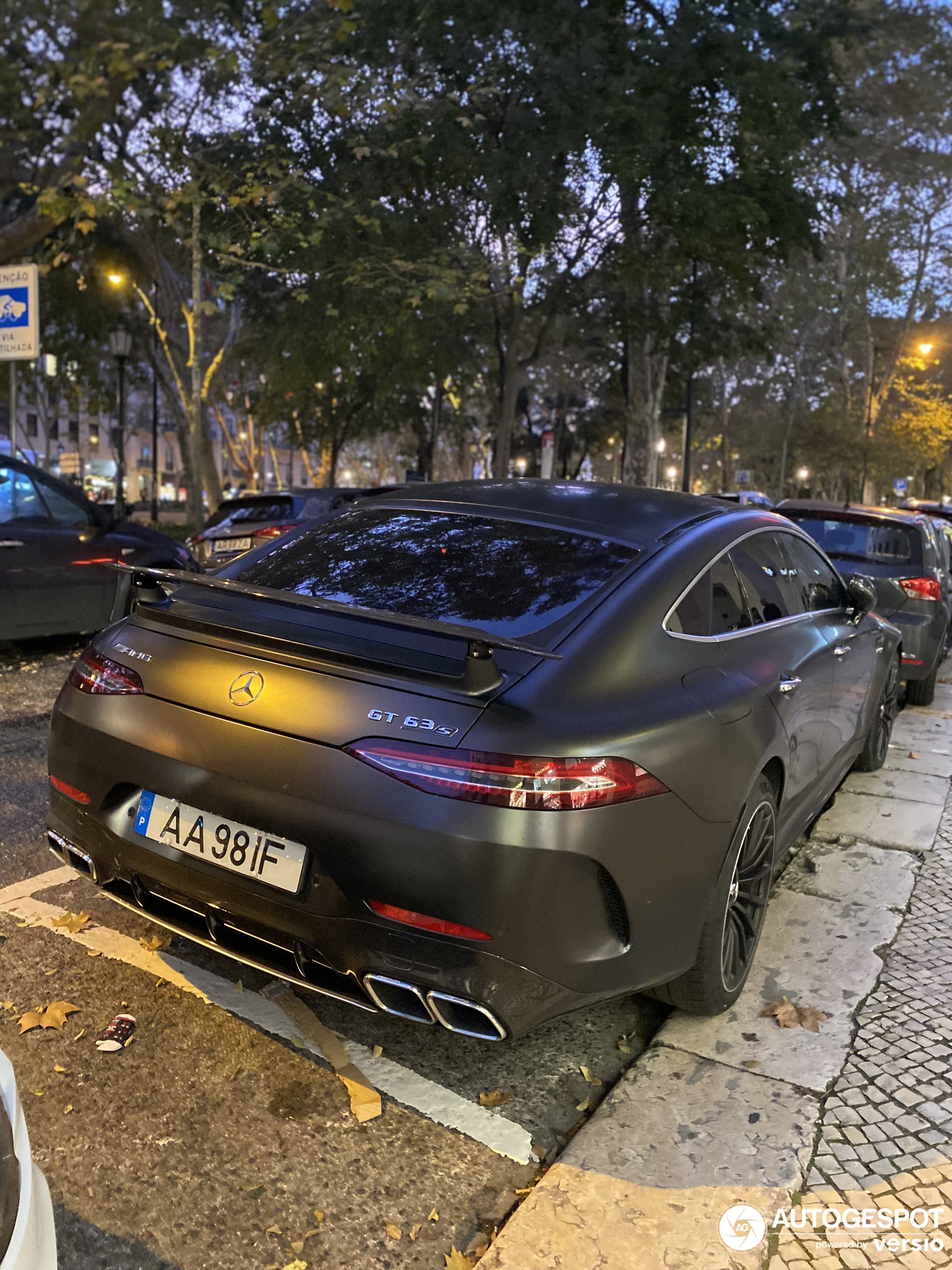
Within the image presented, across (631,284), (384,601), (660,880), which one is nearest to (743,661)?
(660,880)

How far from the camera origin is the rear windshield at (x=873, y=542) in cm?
817

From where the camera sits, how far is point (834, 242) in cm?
3969

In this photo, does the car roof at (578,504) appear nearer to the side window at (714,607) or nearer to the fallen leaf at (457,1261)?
the side window at (714,607)

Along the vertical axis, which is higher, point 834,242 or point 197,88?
point 834,242

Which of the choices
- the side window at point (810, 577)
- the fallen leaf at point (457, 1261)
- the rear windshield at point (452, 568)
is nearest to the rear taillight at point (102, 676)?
the rear windshield at point (452, 568)

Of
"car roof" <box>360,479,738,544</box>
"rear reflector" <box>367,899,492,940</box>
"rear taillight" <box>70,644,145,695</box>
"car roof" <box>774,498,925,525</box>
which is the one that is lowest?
"rear reflector" <box>367,899,492,940</box>

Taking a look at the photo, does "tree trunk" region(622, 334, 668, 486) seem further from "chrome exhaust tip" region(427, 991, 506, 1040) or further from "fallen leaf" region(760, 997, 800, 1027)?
"chrome exhaust tip" region(427, 991, 506, 1040)

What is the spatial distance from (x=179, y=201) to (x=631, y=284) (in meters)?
7.15

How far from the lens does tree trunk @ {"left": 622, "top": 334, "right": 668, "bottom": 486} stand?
22.5 m

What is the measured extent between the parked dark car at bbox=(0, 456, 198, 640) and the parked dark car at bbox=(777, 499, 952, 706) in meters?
5.54

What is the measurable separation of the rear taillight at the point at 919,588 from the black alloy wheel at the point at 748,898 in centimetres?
523

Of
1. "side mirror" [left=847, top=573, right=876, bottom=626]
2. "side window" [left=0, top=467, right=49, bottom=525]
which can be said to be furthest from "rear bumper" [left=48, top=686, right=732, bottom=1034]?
"side window" [left=0, top=467, right=49, bottom=525]

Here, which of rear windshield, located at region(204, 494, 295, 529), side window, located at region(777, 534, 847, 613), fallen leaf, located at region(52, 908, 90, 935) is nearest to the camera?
fallen leaf, located at region(52, 908, 90, 935)

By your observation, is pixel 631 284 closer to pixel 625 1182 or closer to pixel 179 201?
pixel 179 201
